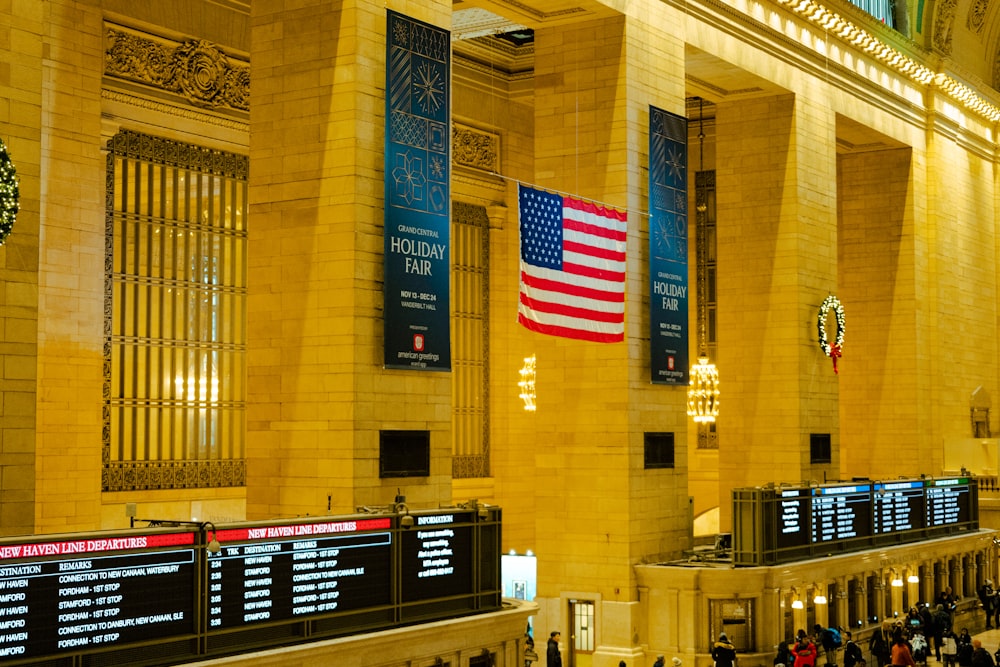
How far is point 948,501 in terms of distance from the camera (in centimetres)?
3092

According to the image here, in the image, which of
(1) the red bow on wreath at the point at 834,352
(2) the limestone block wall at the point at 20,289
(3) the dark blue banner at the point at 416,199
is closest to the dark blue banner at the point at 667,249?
(1) the red bow on wreath at the point at 834,352

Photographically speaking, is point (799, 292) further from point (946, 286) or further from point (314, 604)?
point (314, 604)

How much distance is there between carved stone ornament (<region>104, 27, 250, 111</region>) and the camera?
72.0 feet

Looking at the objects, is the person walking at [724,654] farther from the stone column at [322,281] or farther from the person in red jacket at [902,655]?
the stone column at [322,281]

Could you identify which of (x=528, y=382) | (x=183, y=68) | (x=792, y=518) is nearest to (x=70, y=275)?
(x=183, y=68)

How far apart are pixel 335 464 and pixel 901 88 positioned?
23.0 m

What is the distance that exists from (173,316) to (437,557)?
31.6 feet

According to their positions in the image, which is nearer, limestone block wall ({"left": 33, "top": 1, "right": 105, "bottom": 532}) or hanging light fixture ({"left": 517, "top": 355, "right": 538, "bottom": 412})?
limestone block wall ({"left": 33, "top": 1, "right": 105, "bottom": 532})

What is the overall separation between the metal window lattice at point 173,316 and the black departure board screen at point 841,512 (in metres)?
10.7

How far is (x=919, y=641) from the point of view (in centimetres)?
2439

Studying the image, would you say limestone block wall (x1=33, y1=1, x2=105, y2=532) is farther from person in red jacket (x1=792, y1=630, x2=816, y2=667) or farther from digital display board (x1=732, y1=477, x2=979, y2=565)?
person in red jacket (x1=792, y1=630, x2=816, y2=667)

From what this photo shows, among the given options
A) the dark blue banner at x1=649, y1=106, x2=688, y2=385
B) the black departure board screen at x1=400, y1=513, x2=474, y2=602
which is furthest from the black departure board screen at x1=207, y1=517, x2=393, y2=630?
the dark blue banner at x1=649, y1=106, x2=688, y2=385

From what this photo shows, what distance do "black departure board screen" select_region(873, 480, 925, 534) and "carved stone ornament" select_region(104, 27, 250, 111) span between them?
1491cm

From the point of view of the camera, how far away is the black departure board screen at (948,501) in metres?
29.8
